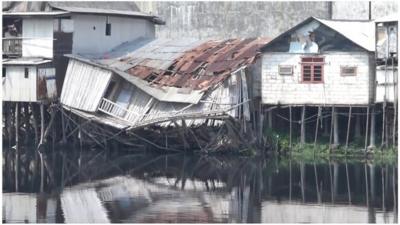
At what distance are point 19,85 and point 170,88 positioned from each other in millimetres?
5846

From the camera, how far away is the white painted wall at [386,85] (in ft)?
161

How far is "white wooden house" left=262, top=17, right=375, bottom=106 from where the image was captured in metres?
49.9

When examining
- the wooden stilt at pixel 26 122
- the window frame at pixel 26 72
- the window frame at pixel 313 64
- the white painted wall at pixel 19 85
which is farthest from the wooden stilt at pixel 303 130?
the wooden stilt at pixel 26 122

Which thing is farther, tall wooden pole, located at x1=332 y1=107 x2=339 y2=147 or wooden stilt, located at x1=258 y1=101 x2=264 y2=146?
wooden stilt, located at x1=258 y1=101 x2=264 y2=146

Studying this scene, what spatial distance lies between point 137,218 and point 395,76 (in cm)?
1333

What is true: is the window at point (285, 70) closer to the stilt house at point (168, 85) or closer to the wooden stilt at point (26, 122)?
the stilt house at point (168, 85)

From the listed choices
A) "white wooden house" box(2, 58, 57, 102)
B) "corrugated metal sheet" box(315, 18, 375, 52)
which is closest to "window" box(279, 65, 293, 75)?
"corrugated metal sheet" box(315, 18, 375, 52)

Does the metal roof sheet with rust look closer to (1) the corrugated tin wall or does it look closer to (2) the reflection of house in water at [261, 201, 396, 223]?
(1) the corrugated tin wall

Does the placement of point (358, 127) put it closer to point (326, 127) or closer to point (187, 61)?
point (326, 127)

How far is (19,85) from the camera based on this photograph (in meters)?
54.2

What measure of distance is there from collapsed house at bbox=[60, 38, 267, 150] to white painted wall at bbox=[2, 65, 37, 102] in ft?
3.91

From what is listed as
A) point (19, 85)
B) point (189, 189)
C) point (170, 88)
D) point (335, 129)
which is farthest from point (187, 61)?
point (189, 189)

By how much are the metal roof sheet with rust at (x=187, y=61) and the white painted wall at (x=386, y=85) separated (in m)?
4.44

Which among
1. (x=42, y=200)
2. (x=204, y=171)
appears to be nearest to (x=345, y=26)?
(x=204, y=171)
